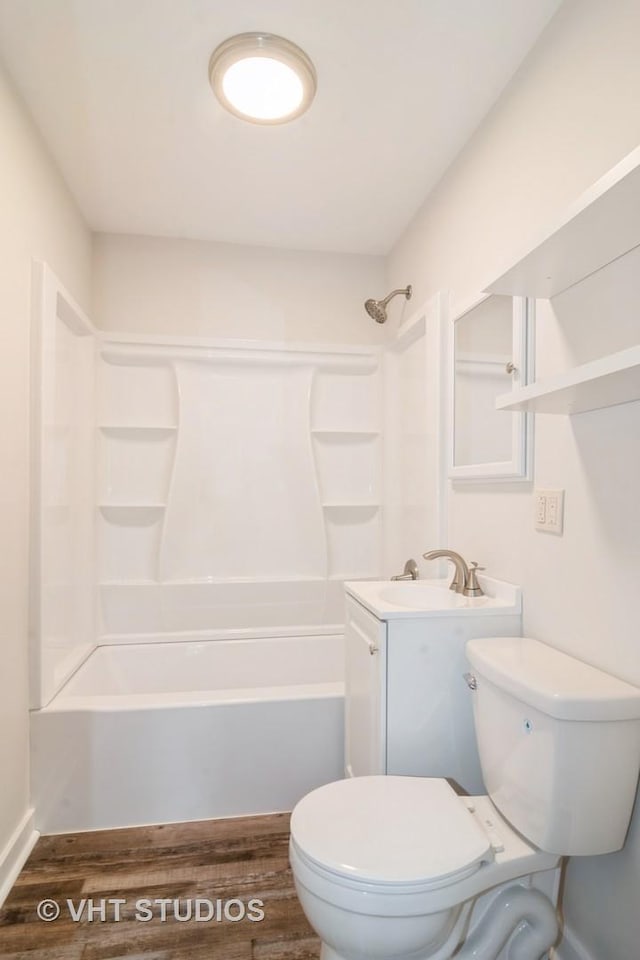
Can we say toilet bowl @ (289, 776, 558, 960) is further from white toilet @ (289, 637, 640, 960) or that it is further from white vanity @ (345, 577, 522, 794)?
white vanity @ (345, 577, 522, 794)

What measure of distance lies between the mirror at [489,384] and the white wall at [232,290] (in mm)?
1032

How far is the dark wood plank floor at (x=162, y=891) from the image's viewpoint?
140cm

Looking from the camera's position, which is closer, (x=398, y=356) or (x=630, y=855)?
(x=630, y=855)

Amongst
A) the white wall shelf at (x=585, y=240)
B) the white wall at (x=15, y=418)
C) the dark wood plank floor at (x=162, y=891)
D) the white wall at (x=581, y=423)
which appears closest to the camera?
the white wall shelf at (x=585, y=240)

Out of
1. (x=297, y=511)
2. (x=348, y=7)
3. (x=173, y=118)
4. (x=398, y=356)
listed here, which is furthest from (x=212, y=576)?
(x=348, y=7)

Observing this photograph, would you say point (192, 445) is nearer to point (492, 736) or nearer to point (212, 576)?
point (212, 576)

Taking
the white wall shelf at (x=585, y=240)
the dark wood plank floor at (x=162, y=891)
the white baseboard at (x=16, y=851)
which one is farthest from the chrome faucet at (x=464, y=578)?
the white baseboard at (x=16, y=851)

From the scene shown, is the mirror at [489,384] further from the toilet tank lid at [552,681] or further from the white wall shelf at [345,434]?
the white wall shelf at [345,434]

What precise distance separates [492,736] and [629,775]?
309mm

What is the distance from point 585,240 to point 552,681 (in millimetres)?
982

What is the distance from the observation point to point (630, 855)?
3.81ft

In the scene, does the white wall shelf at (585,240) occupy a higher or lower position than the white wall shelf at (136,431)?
higher

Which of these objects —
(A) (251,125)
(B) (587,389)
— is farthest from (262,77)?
(B) (587,389)

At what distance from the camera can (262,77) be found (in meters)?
1.61
